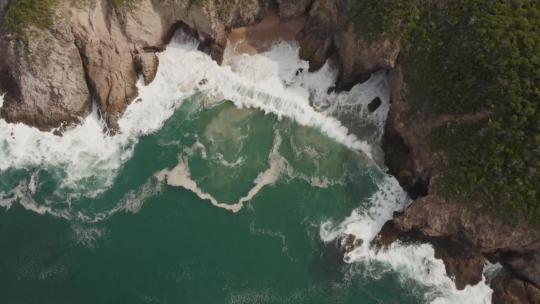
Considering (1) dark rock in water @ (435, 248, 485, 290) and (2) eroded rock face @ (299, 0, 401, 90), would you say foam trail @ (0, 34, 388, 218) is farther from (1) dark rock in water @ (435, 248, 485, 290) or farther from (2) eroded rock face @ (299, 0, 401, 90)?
(1) dark rock in water @ (435, 248, 485, 290)

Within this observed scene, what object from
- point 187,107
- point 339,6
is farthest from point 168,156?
point 339,6

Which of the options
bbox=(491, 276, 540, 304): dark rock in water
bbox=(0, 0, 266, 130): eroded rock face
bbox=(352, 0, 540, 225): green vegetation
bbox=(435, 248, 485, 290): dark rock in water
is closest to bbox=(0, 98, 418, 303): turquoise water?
bbox=(435, 248, 485, 290): dark rock in water

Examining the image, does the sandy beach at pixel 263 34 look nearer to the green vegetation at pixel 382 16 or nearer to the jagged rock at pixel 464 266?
the green vegetation at pixel 382 16

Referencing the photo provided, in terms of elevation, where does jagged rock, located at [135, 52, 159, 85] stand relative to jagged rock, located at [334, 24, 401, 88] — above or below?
below

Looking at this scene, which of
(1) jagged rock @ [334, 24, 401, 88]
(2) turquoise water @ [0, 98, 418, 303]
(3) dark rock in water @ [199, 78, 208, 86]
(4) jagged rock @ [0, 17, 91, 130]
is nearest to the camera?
(2) turquoise water @ [0, 98, 418, 303]

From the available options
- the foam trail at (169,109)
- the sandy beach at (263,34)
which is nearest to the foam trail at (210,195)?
the foam trail at (169,109)

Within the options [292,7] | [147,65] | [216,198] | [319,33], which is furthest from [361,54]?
[147,65]
